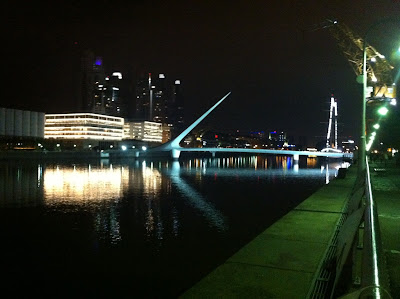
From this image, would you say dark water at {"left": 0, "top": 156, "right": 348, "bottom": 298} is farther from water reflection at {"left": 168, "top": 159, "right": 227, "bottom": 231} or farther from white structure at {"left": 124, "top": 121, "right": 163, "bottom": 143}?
white structure at {"left": 124, "top": 121, "right": 163, "bottom": 143}

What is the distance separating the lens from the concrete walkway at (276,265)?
5.36 meters

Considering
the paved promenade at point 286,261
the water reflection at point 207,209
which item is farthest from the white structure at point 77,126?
the paved promenade at point 286,261

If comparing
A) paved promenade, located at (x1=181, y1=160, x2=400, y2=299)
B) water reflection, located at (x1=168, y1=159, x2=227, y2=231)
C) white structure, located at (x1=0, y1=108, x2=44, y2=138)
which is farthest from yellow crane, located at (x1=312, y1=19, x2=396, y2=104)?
Answer: white structure, located at (x1=0, y1=108, x2=44, y2=138)

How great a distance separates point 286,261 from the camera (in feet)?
21.9

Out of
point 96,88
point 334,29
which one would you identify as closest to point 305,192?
point 334,29

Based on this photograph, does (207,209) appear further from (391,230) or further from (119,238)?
(391,230)

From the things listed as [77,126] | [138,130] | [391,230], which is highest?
[138,130]

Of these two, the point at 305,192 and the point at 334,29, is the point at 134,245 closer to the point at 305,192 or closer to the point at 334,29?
the point at 305,192

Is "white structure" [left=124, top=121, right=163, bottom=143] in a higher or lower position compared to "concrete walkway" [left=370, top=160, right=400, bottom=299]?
higher

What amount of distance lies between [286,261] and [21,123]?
119 m

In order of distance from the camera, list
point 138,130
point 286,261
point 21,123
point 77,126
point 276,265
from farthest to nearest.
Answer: point 138,130
point 77,126
point 21,123
point 286,261
point 276,265

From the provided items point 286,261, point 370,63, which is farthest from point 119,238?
point 370,63

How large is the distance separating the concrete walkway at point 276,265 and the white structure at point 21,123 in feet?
360

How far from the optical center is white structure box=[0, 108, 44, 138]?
108125 millimetres
